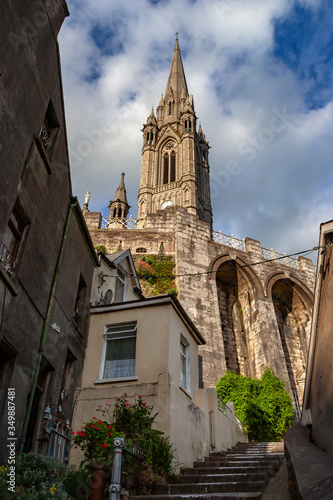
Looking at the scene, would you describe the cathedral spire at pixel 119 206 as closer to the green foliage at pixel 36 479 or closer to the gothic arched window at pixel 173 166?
the gothic arched window at pixel 173 166

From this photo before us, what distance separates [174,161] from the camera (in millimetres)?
55281

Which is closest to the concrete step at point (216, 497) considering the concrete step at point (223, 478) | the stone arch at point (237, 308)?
the concrete step at point (223, 478)

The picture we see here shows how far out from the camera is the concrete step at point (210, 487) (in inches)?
252

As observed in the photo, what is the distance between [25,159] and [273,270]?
20741 millimetres

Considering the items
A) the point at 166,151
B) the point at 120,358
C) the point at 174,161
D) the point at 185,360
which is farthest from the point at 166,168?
the point at 120,358

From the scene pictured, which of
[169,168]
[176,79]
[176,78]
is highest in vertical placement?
[176,78]

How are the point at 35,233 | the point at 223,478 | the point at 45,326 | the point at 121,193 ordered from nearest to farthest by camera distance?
the point at 223,478
the point at 35,233
the point at 45,326
the point at 121,193

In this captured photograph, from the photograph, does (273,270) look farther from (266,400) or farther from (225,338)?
(266,400)

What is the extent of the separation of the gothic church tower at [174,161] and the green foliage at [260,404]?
31.1 m

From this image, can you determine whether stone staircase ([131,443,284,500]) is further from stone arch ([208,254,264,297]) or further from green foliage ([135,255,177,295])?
stone arch ([208,254,264,297])

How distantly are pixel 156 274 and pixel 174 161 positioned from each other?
3524 centimetres

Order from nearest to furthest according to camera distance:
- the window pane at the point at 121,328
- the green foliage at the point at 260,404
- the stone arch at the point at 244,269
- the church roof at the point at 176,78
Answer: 1. the window pane at the point at 121,328
2. the green foliage at the point at 260,404
3. the stone arch at the point at 244,269
4. the church roof at the point at 176,78

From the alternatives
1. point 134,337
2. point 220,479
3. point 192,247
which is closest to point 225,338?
point 192,247

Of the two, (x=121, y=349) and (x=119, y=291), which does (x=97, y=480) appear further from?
(x=119, y=291)
